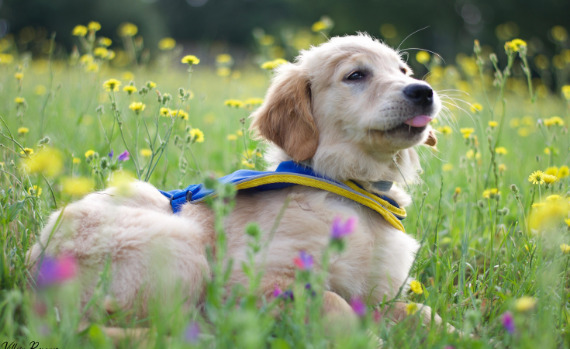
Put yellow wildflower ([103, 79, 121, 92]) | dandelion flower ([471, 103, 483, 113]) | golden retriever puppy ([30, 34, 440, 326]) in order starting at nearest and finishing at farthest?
1. golden retriever puppy ([30, 34, 440, 326])
2. yellow wildflower ([103, 79, 121, 92])
3. dandelion flower ([471, 103, 483, 113])

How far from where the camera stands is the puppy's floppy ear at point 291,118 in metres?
2.38

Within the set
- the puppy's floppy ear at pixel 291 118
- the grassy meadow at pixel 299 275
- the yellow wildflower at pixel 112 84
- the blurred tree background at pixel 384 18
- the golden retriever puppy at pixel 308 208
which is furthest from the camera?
the blurred tree background at pixel 384 18

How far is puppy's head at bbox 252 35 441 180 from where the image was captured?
88.7 inches

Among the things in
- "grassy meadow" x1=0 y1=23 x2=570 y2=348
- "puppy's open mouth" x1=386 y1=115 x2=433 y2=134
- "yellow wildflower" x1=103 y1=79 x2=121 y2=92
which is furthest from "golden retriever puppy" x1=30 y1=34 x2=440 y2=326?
"yellow wildflower" x1=103 y1=79 x2=121 y2=92

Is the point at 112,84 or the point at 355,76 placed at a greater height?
the point at 355,76

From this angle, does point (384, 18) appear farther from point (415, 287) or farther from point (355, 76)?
point (415, 287)

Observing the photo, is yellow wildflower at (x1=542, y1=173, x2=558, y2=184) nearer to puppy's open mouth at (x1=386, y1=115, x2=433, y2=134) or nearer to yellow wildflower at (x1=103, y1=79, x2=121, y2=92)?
puppy's open mouth at (x1=386, y1=115, x2=433, y2=134)

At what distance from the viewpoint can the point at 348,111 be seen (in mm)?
2396

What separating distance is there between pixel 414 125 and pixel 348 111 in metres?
0.34

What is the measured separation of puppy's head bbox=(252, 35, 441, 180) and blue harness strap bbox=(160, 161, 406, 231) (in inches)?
3.8

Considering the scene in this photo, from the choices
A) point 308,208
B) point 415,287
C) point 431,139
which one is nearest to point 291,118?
point 308,208

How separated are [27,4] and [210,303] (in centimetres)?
1901

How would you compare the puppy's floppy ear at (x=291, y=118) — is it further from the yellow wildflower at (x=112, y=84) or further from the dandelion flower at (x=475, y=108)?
the dandelion flower at (x=475, y=108)

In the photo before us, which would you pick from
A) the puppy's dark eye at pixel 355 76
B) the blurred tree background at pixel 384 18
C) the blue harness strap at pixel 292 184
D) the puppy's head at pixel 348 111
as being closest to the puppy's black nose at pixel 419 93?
the puppy's head at pixel 348 111
